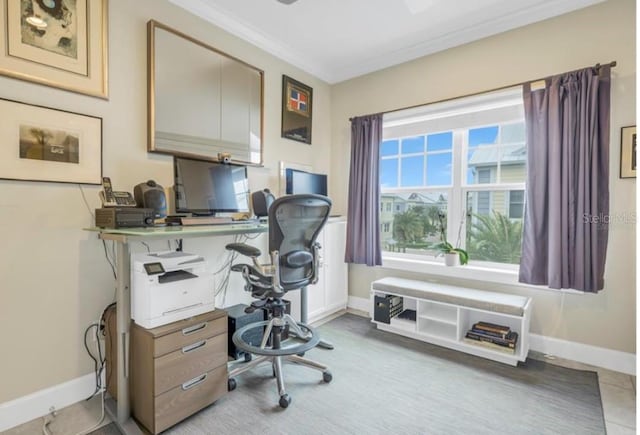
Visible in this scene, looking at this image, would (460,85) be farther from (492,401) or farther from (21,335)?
(21,335)

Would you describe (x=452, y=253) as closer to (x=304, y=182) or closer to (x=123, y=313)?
(x=304, y=182)

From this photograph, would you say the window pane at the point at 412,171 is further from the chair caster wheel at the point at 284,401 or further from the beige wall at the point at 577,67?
the chair caster wheel at the point at 284,401

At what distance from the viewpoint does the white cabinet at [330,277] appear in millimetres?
3119

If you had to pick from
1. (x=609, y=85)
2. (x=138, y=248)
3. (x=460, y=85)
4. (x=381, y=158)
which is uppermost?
(x=460, y=85)

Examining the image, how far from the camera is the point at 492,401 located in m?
1.92

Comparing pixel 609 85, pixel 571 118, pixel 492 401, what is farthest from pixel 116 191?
pixel 609 85

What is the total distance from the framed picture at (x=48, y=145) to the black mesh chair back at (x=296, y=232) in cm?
116

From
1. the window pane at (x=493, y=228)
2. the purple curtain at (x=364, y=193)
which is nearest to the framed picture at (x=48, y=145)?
the purple curtain at (x=364, y=193)

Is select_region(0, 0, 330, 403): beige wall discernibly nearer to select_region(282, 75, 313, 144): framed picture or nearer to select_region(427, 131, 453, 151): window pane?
select_region(282, 75, 313, 144): framed picture

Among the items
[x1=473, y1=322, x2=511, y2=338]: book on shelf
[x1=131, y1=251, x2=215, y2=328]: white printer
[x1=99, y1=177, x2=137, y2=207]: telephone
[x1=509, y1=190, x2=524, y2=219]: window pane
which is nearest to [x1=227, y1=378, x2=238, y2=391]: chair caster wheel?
[x1=131, y1=251, x2=215, y2=328]: white printer

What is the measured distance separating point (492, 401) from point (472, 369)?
392 mm

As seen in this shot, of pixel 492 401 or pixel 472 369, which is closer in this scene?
pixel 492 401

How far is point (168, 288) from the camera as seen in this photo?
1685mm

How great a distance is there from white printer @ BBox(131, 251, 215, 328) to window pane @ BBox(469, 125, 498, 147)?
8.59 feet
